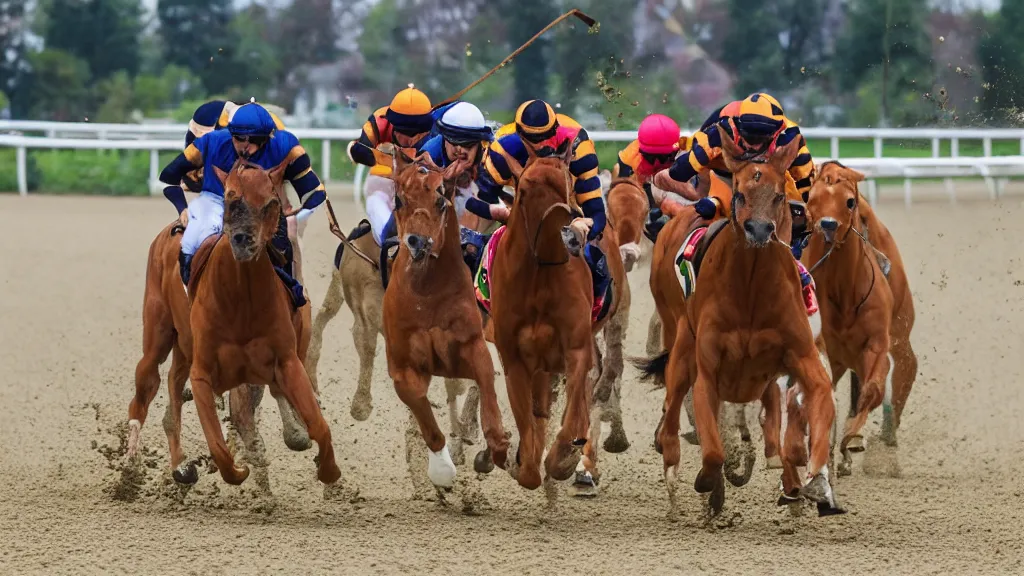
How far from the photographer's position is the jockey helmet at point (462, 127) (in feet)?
27.2

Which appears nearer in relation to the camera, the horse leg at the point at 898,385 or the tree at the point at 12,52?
the horse leg at the point at 898,385

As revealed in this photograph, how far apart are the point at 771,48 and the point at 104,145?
8.79 meters

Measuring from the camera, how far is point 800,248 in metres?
8.36

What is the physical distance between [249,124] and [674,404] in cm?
234

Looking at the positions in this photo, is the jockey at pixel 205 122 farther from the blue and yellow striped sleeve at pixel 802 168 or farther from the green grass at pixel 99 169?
the green grass at pixel 99 169

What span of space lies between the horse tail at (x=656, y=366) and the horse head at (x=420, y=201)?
5.72 ft

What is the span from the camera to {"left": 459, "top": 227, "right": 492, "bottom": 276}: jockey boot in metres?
8.45

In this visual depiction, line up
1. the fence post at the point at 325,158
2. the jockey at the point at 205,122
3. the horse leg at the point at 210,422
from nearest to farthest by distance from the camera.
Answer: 1. the horse leg at the point at 210,422
2. the jockey at the point at 205,122
3. the fence post at the point at 325,158

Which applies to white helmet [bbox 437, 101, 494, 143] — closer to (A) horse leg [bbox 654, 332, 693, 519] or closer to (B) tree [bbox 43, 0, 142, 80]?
(A) horse leg [bbox 654, 332, 693, 519]

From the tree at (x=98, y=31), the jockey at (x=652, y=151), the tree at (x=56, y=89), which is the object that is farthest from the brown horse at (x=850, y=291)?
Answer: the tree at (x=98, y=31)

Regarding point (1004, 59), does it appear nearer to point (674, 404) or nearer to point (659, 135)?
point (659, 135)

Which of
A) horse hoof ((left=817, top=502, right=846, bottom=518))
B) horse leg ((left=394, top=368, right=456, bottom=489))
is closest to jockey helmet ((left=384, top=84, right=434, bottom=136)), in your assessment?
horse leg ((left=394, top=368, right=456, bottom=489))

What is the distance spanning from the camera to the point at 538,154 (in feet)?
25.2

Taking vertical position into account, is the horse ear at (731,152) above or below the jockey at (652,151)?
below
